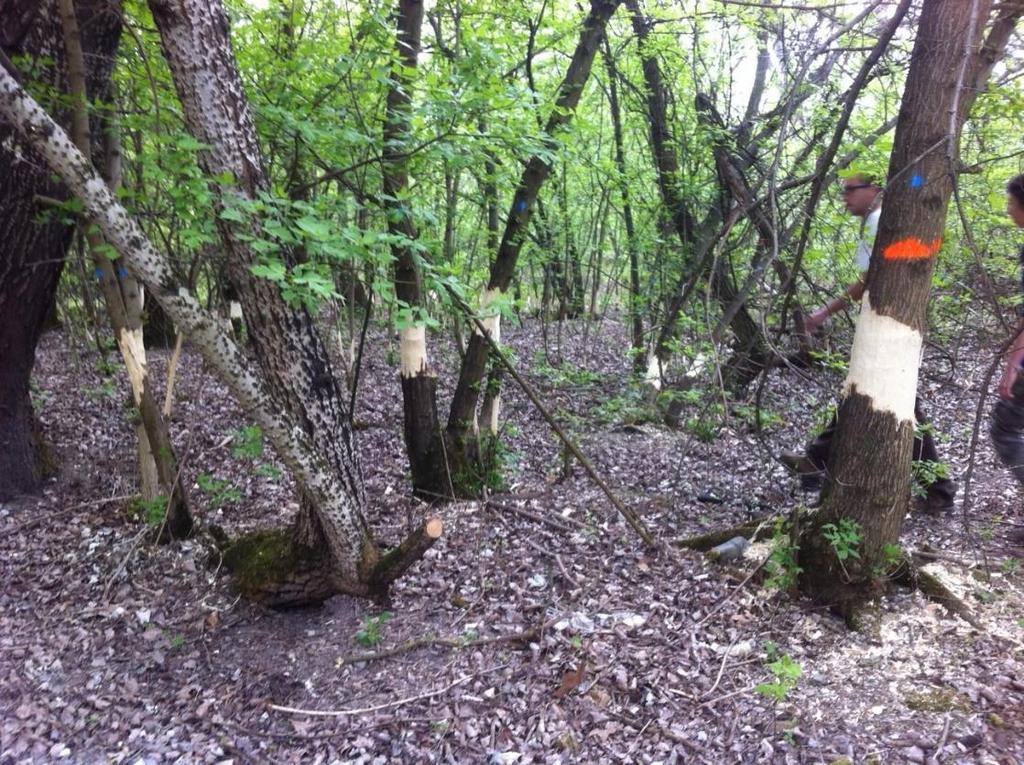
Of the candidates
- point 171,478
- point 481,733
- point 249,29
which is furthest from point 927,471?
point 249,29

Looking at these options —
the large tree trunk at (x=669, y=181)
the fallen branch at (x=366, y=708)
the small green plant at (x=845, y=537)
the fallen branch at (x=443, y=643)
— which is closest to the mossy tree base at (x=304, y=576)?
the fallen branch at (x=443, y=643)

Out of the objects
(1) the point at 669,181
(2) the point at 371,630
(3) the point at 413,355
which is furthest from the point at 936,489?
(1) the point at 669,181

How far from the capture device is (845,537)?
3232 mm

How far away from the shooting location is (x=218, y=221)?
9.90ft

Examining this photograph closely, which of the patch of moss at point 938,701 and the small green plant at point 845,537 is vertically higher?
the small green plant at point 845,537

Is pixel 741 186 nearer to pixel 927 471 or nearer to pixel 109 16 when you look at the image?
pixel 927 471

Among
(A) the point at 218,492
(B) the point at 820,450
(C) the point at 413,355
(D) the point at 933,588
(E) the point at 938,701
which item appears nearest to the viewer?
→ (E) the point at 938,701

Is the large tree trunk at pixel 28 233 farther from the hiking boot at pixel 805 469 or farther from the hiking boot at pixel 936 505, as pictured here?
the hiking boot at pixel 936 505

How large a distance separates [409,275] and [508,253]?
2.84 ft

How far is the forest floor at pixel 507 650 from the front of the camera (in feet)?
9.20

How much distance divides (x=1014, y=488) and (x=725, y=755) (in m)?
3.31

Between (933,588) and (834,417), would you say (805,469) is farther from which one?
(933,588)

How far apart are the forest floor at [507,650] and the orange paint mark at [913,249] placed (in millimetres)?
829

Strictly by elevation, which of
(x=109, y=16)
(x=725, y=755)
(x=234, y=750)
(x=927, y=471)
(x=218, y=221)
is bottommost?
(x=234, y=750)
